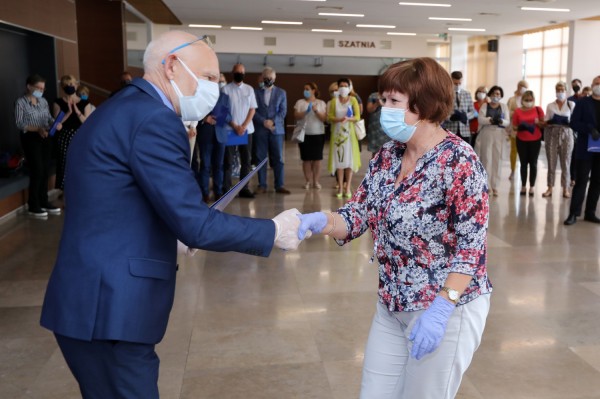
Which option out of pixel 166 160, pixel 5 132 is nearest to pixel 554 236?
pixel 166 160

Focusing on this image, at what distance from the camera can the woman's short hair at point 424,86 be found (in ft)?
6.38

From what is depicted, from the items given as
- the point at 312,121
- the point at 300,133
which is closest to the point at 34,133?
the point at 300,133

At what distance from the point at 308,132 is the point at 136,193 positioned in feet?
26.3

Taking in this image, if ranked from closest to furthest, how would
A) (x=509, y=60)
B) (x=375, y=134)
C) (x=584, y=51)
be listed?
(x=375, y=134)
(x=584, y=51)
(x=509, y=60)

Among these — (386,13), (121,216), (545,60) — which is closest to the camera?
(121,216)

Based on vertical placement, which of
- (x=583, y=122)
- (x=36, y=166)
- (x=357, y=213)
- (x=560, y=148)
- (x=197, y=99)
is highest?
(x=197, y=99)

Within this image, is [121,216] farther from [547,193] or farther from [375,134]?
[547,193]

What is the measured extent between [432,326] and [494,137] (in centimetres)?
800

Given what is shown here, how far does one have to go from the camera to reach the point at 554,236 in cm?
668

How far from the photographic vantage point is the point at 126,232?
5.35ft

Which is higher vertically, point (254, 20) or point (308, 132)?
point (254, 20)

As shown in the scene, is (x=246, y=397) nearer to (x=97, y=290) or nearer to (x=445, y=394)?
(x=445, y=394)

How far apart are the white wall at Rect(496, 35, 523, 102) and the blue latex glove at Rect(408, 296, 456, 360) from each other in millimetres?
22256

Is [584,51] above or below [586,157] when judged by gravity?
above
